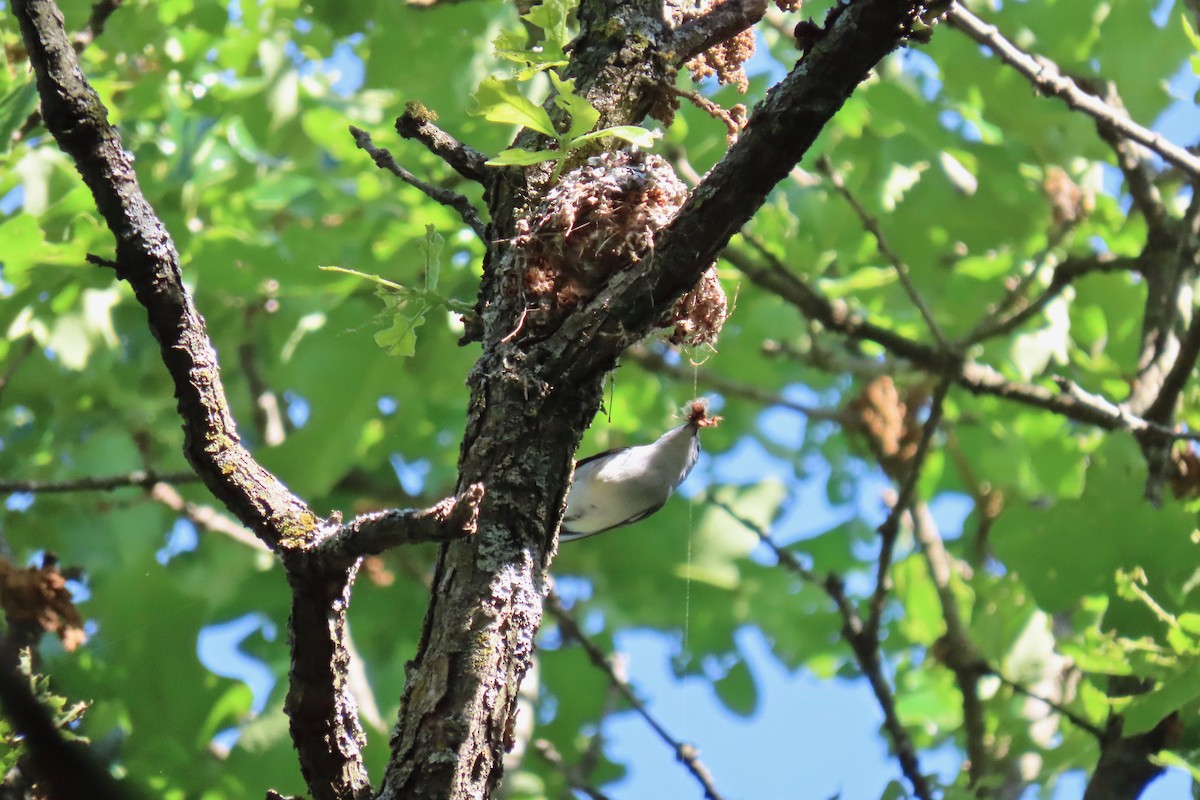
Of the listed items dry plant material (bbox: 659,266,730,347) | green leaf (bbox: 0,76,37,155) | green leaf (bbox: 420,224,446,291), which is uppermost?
green leaf (bbox: 0,76,37,155)

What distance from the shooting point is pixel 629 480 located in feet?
15.6

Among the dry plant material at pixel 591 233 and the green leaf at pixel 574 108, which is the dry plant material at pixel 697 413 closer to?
the dry plant material at pixel 591 233

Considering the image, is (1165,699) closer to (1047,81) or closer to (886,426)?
(1047,81)

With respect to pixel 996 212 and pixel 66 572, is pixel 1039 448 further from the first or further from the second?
pixel 66 572

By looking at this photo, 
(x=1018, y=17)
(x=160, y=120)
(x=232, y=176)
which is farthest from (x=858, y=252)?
(x=160, y=120)

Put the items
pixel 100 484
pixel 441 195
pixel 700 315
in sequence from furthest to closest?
pixel 100 484 → pixel 700 315 → pixel 441 195

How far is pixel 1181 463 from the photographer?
4.28 m

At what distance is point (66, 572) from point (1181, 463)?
4.02 meters

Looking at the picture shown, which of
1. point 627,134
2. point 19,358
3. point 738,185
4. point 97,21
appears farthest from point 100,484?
point 738,185

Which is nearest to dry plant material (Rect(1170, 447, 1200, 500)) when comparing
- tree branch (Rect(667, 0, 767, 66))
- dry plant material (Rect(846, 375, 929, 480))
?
dry plant material (Rect(846, 375, 929, 480))

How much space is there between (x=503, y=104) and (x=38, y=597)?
2.43m

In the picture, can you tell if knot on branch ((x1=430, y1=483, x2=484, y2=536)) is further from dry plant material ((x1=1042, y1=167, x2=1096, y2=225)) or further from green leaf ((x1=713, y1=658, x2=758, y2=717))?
green leaf ((x1=713, y1=658, x2=758, y2=717))

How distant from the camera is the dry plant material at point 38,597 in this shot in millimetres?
3516

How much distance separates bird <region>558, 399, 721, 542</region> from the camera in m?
4.68
